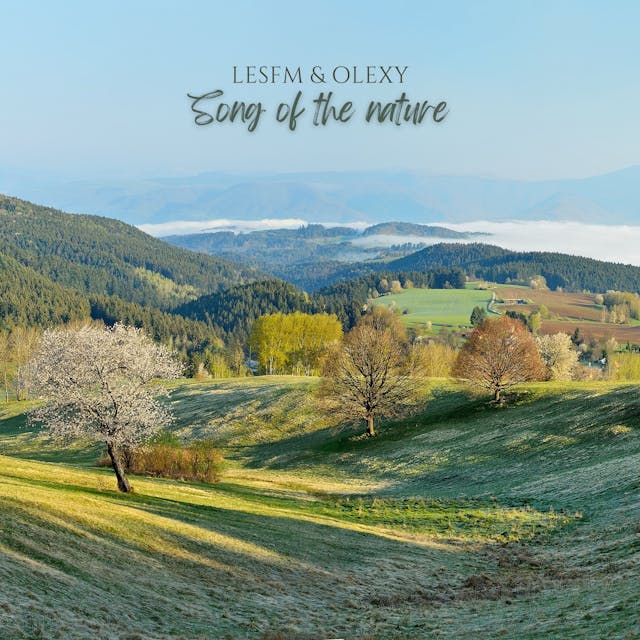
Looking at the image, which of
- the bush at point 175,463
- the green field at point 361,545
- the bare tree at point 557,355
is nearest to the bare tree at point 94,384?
the green field at point 361,545

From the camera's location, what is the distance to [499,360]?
279 feet

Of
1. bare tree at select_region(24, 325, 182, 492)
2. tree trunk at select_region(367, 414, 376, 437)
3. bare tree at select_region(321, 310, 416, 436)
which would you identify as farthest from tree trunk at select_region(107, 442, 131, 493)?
tree trunk at select_region(367, 414, 376, 437)

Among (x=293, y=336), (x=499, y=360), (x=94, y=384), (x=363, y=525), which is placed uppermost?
(x=293, y=336)

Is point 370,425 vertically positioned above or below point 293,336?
below

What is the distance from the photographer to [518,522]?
1729 inches

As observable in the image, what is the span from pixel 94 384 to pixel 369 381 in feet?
158

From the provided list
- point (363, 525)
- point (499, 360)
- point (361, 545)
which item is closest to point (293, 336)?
point (499, 360)

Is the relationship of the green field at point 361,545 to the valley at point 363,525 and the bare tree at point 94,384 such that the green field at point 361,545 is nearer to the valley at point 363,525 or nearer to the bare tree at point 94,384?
the valley at point 363,525

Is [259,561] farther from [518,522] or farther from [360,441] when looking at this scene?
[360,441]

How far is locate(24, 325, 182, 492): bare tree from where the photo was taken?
44125mm

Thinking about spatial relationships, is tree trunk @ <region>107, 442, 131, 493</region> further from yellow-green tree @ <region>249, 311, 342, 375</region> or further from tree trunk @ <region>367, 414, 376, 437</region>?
yellow-green tree @ <region>249, 311, 342, 375</region>

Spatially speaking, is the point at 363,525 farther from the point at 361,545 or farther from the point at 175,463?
the point at 175,463

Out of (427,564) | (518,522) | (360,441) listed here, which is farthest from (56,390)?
(360,441)

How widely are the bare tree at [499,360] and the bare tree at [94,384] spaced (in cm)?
5082
